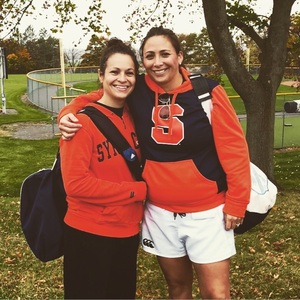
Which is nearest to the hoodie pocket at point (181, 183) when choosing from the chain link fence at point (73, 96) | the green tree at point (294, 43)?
the chain link fence at point (73, 96)

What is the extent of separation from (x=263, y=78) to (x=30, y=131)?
12739 mm

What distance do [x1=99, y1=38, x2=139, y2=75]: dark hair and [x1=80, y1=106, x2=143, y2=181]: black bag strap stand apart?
330mm

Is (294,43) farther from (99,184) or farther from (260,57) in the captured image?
(99,184)

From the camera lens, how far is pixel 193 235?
2994 mm

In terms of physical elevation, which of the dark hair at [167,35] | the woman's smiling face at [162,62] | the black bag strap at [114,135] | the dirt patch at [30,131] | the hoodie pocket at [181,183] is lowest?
the dirt patch at [30,131]

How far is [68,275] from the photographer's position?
3.02 m

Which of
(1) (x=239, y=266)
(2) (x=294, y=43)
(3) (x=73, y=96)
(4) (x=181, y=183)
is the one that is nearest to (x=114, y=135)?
(4) (x=181, y=183)

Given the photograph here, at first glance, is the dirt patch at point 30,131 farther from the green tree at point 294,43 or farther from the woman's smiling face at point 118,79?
the woman's smiling face at point 118,79

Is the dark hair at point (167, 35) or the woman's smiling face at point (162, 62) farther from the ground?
the dark hair at point (167, 35)

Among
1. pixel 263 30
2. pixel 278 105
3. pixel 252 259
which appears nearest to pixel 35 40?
pixel 278 105

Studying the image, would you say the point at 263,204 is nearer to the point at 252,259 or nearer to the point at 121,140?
the point at 121,140

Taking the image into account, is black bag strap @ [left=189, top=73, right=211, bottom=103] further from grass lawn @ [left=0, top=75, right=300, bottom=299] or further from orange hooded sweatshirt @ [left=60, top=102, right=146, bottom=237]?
grass lawn @ [left=0, top=75, right=300, bottom=299]

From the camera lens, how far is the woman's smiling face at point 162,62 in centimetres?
301

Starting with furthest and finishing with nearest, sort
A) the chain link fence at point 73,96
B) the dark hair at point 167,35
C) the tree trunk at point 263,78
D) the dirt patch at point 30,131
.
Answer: the dirt patch at point 30,131, the chain link fence at point 73,96, the tree trunk at point 263,78, the dark hair at point 167,35
